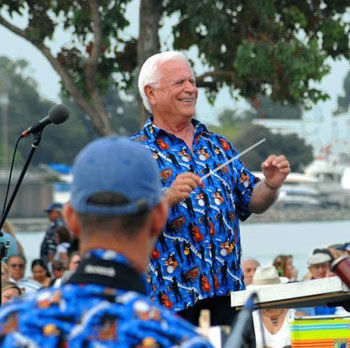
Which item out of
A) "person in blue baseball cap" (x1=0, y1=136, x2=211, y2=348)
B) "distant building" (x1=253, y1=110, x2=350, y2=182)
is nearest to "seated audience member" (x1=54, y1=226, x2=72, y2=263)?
"person in blue baseball cap" (x1=0, y1=136, x2=211, y2=348)

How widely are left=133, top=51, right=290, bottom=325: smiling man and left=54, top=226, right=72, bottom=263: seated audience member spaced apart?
445 inches

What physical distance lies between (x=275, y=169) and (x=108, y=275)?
264 cm

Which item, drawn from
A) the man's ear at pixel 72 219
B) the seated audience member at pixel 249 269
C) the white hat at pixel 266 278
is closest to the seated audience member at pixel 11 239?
the white hat at pixel 266 278

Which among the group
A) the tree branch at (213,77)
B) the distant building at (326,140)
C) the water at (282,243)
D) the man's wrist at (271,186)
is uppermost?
the distant building at (326,140)

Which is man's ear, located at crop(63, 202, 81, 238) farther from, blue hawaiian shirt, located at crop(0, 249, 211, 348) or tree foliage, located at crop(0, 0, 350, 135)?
tree foliage, located at crop(0, 0, 350, 135)

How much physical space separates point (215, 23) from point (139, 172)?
44.2 ft

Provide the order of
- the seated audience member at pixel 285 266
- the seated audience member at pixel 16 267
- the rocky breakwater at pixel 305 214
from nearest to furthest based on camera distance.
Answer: the seated audience member at pixel 16 267 < the seated audience member at pixel 285 266 < the rocky breakwater at pixel 305 214

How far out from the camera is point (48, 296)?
2.70 meters

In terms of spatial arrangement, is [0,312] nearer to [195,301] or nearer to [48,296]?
[48,296]

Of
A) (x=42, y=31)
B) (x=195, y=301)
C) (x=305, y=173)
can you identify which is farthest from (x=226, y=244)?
(x=305, y=173)

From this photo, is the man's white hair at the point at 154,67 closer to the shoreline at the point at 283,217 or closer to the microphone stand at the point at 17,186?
the microphone stand at the point at 17,186

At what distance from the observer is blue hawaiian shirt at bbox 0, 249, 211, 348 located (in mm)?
2621

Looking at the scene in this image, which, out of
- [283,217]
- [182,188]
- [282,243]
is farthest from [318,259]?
[283,217]

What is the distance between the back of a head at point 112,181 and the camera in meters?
2.71
